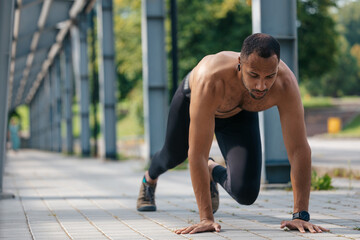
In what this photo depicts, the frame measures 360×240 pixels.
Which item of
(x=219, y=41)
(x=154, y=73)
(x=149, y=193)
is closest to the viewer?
(x=149, y=193)

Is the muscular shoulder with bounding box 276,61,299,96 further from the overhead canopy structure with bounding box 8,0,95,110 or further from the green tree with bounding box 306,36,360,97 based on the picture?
the green tree with bounding box 306,36,360,97

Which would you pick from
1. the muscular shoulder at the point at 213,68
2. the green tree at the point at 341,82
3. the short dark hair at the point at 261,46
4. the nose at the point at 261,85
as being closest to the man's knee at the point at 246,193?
the muscular shoulder at the point at 213,68

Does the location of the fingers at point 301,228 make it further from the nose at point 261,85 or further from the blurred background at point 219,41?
the blurred background at point 219,41

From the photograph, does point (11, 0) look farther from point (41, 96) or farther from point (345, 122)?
point (41, 96)

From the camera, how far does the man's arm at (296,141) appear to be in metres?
4.36

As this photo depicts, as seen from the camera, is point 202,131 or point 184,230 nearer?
point 202,131

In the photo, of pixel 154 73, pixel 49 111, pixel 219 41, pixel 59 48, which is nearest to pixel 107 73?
pixel 154 73

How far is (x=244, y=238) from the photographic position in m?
4.30

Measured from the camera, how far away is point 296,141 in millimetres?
4402

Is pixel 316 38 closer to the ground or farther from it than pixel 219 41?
farther from it

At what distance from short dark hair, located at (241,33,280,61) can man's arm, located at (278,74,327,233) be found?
49 cm

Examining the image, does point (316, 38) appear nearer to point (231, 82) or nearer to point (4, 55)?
point (4, 55)

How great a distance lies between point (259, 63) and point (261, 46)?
0.11m

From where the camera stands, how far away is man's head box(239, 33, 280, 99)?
12.8ft
